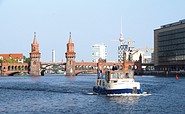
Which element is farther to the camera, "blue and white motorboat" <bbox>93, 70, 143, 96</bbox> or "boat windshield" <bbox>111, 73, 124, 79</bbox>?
"boat windshield" <bbox>111, 73, 124, 79</bbox>

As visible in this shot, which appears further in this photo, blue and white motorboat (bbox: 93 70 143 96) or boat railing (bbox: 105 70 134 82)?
boat railing (bbox: 105 70 134 82)

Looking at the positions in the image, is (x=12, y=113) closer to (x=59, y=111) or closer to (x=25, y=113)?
(x=25, y=113)

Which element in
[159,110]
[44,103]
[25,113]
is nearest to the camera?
[25,113]

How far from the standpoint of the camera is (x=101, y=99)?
246 feet

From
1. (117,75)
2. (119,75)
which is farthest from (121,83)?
(117,75)

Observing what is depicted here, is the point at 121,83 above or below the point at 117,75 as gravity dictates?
below

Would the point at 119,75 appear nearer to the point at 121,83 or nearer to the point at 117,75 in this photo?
the point at 117,75

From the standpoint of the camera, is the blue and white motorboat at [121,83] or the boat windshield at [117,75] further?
the boat windshield at [117,75]

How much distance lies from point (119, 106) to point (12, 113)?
Result: 47.5 ft

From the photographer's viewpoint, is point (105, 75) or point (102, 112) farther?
point (105, 75)

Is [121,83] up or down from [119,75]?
down

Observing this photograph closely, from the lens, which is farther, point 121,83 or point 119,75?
point 119,75

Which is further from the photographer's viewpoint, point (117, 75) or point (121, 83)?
point (117, 75)

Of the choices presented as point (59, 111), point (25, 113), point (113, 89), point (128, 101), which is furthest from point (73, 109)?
point (113, 89)
